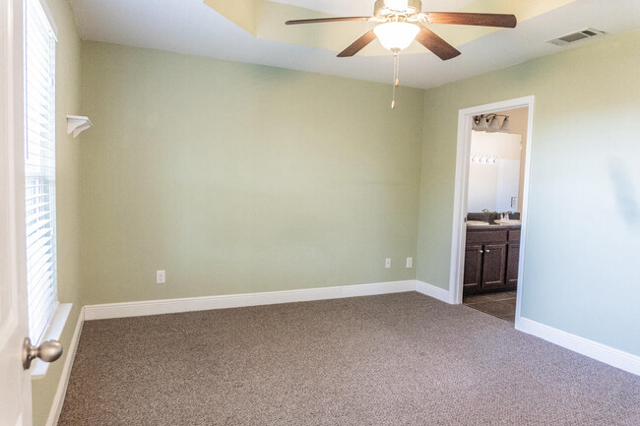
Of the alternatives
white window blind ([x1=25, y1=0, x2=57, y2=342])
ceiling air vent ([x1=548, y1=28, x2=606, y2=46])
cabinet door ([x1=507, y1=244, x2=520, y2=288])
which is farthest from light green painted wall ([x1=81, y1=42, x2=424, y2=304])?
ceiling air vent ([x1=548, y1=28, x2=606, y2=46])

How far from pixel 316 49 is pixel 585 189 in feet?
8.08

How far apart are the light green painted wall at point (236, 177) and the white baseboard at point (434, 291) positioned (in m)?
0.25

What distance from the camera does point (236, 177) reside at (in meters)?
3.92

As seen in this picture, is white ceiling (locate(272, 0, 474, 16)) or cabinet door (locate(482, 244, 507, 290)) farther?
cabinet door (locate(482, 244, 507, 290))

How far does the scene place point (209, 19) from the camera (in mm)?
2863

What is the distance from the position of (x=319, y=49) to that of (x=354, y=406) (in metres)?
2.79

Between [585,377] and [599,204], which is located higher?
[599,204]

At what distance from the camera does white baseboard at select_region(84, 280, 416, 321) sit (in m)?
3.57

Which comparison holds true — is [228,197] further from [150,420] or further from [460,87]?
[460,87]

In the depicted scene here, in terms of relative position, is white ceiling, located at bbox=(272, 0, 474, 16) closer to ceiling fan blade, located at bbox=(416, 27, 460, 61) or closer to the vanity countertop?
ceiling fan blade, located at bbox=(416, 27, 460, 61)

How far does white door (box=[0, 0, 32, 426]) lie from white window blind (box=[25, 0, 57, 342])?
0.82 meters

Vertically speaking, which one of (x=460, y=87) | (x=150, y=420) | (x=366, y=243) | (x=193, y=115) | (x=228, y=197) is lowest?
(x=150, y=420)

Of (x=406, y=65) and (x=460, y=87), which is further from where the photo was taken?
(x=460, y=87)

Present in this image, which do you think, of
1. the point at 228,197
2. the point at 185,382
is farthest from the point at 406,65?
the point at 185,382
